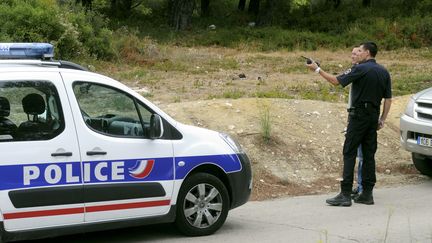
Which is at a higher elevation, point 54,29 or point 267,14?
point 54,29

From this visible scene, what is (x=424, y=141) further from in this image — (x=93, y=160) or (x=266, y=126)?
(x=93, y=160)

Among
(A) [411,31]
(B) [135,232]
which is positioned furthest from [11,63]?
(A) [411,31]

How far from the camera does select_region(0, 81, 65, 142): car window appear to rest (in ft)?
18.7

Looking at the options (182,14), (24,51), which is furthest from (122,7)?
(24,51)

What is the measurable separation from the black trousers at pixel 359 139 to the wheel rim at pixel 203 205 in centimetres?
207

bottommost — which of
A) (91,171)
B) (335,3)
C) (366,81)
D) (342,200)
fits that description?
(342,200)

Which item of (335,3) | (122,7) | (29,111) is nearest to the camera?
(29,111)

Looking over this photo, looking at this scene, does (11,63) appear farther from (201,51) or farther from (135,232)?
(201,51)

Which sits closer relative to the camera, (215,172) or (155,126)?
(155,126)

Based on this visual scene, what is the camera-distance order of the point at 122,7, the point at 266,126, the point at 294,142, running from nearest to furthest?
the point at 266,126 < the point at 294,142 < the point at 122,7

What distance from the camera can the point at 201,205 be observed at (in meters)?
6.74

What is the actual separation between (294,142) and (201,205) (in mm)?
4206

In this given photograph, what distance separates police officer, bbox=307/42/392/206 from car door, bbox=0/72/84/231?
341cm

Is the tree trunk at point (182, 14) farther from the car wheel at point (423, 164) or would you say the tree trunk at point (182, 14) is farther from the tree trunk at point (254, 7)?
the car wheel at point (423, 164)
